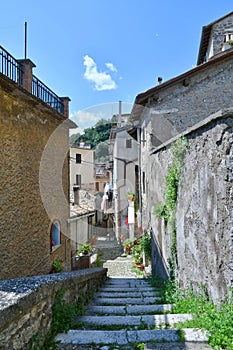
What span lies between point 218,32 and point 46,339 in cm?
1393

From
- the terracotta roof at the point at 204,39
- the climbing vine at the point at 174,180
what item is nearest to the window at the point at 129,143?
the terracotta roof at the point at 204,39

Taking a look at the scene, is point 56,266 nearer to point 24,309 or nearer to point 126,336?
point 126,336

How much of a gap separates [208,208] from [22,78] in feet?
19.0

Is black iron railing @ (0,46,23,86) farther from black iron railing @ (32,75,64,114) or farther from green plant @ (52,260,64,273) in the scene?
green plant @ (52,260,64,273)

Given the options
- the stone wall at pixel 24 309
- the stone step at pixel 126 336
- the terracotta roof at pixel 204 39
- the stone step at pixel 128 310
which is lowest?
the stone step at pixel 128 310

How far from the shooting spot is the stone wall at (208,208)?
293 cm

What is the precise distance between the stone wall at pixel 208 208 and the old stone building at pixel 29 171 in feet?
12.1

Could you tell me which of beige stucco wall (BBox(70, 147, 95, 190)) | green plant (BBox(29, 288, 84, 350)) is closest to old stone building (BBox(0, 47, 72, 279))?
green plant (BBox(29, 288, 84, 350))

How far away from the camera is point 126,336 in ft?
9.49

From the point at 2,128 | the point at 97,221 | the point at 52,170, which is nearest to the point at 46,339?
the point at 2,128

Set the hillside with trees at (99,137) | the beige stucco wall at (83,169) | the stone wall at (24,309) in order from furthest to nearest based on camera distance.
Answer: the hillside with trees at (99,137)
the beige stucco wall at (83,169)
the stone wall at (24,309)

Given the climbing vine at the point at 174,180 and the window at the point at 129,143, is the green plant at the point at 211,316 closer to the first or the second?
the climbing vine at the point at 174,180

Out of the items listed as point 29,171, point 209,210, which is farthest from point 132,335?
point 29,171

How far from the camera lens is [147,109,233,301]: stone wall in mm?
2926
